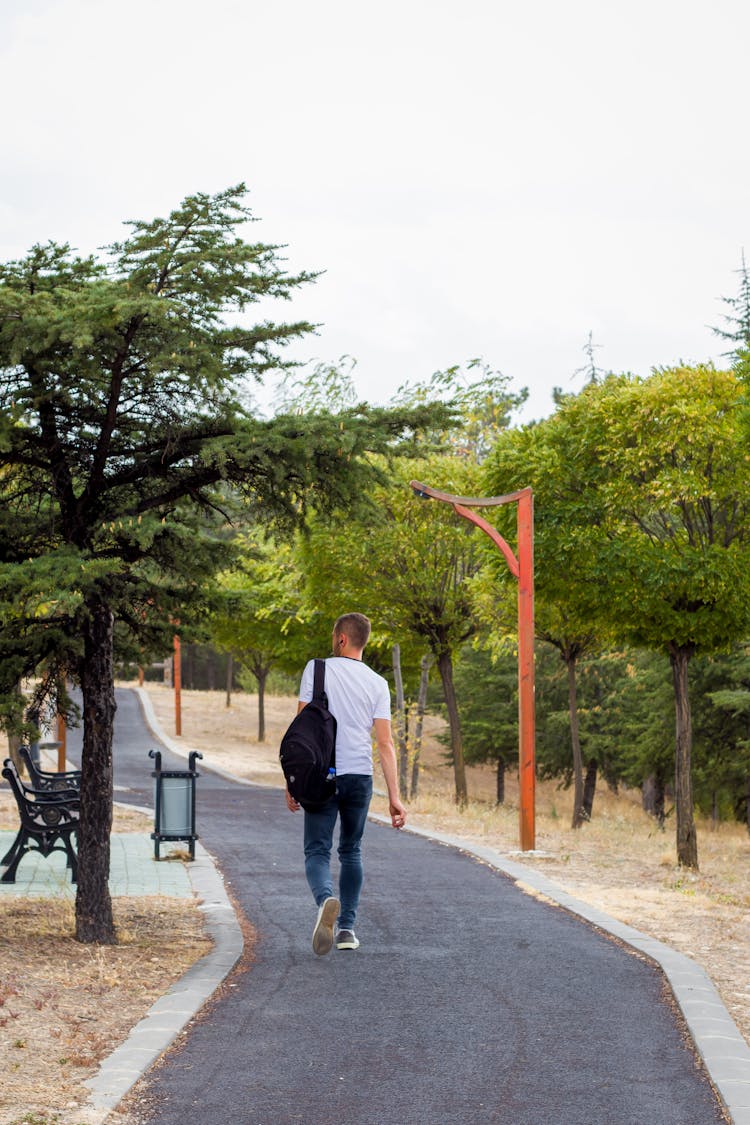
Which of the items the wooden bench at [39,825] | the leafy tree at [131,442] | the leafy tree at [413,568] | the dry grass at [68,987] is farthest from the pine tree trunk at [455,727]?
the leafy tree at [131,442]

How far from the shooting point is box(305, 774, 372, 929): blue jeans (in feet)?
21.9

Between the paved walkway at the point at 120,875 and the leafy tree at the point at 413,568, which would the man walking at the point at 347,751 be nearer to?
the paved walkway at the point at 120,875

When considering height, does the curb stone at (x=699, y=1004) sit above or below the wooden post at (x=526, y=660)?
below

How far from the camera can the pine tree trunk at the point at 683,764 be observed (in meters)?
15.4

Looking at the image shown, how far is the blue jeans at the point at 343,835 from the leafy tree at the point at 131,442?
1.87 meters

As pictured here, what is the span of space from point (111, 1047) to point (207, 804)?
1593 cm

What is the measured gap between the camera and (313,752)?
6.48m

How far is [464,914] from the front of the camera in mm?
9523

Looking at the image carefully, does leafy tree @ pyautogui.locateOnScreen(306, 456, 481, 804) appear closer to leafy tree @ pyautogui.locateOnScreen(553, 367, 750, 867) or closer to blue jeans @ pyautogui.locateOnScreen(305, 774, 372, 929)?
leafy tree @ pyautogui.locateOnScreen(553, 367, 750, 867)

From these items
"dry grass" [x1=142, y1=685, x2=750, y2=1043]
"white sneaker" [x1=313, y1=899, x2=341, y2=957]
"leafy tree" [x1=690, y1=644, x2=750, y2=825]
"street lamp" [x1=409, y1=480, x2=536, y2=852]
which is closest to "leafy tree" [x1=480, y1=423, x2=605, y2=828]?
"street lamp" [x1=409, y1=480, x2=536, y2=852]

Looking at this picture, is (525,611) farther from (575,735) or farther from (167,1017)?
(575,735)

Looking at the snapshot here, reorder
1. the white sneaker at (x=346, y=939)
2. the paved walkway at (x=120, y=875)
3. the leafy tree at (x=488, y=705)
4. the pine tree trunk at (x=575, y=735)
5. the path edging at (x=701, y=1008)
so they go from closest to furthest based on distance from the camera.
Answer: the path edging at (x=701, y=1008), the white sneaker at (x=346, y=939), the paved walkway at (x=120, y=875), the pine tree trunk at (x=575, y=735), the leafy tree at (x=488, y=705)

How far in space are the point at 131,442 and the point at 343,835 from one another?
3.26m

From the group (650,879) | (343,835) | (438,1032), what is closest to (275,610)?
(650,879)
